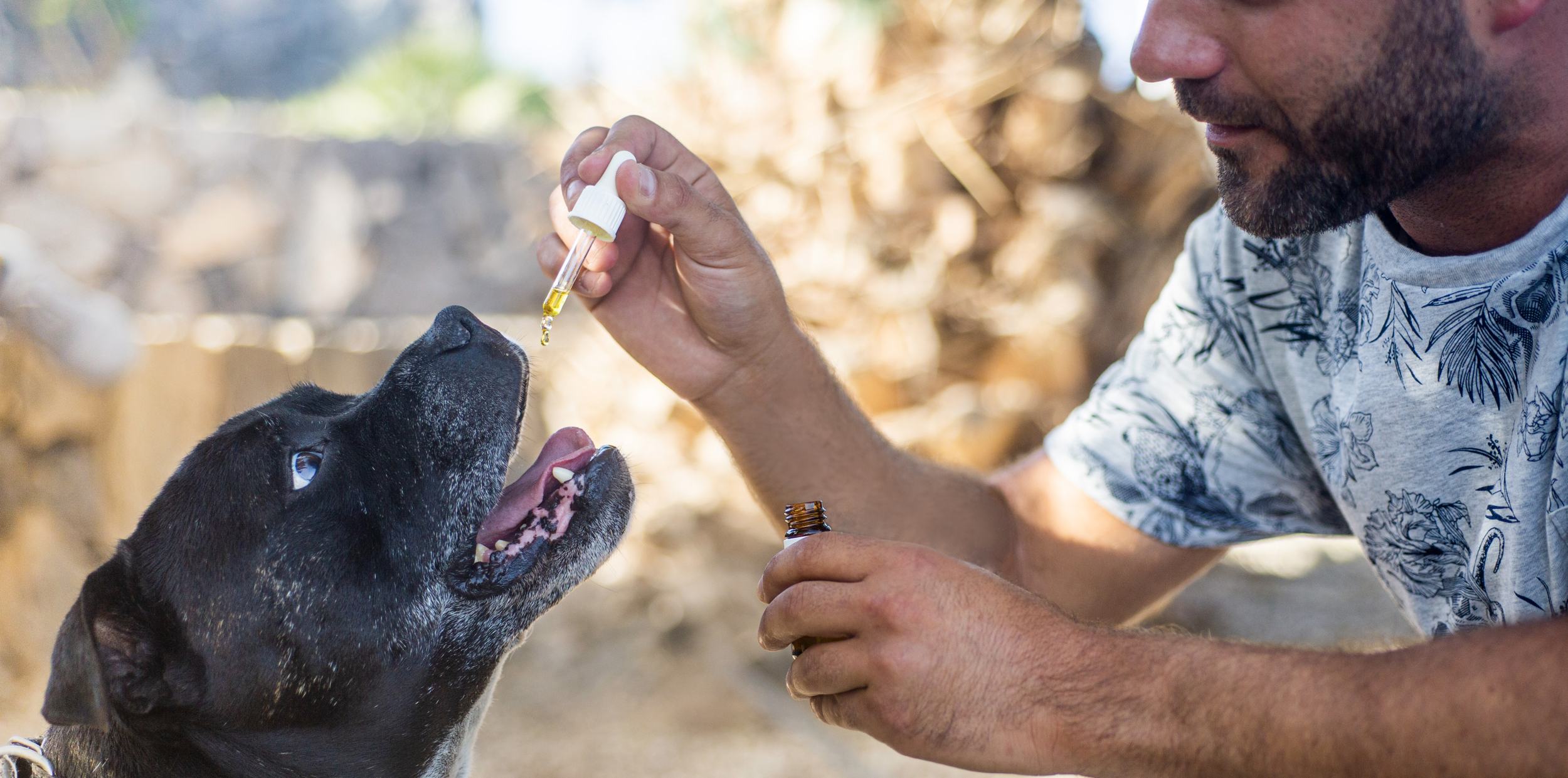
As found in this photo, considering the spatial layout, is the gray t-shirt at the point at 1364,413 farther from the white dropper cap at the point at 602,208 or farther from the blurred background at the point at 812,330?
the blurred background at the point at 812,330

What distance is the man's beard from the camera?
1.58 metres

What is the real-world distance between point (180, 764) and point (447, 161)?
36.3 ft

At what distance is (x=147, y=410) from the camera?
4.21 metres

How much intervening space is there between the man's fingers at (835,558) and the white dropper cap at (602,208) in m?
0.64

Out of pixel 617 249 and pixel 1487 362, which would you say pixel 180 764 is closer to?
pixel 617 249

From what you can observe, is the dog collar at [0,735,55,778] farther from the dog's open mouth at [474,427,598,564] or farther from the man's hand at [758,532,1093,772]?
the man's hand at [758,532,1093,772]

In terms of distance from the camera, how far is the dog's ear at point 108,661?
1543mm

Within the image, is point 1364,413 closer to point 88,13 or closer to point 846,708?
point 846,708

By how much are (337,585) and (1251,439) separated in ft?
5.54

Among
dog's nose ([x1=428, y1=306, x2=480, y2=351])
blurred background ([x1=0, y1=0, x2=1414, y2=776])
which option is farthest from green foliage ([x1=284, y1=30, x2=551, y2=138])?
dog's nose ([x1=428, y1=306, x2=480, y2=351])

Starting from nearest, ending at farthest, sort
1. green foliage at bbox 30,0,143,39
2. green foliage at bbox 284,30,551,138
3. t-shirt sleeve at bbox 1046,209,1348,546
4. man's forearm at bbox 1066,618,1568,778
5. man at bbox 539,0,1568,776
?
man's forearm at bbox 1066,618,1568,778 → man at bbox 539,0,1568,776 → t-shirt sleeve at bbox 1046,209,1348,546 → green foliage at bbox 30,0,143,39 → green foliage at bbox 284,30,551,138

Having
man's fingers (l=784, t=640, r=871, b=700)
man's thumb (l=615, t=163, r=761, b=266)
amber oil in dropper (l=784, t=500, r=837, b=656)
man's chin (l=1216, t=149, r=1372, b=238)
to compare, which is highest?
man's thumb (l=615, t=163, r=761, b=266)

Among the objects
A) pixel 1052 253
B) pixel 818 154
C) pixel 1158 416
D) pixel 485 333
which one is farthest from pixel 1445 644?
pixel 818 154

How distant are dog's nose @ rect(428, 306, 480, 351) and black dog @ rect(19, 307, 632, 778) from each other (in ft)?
0.15
